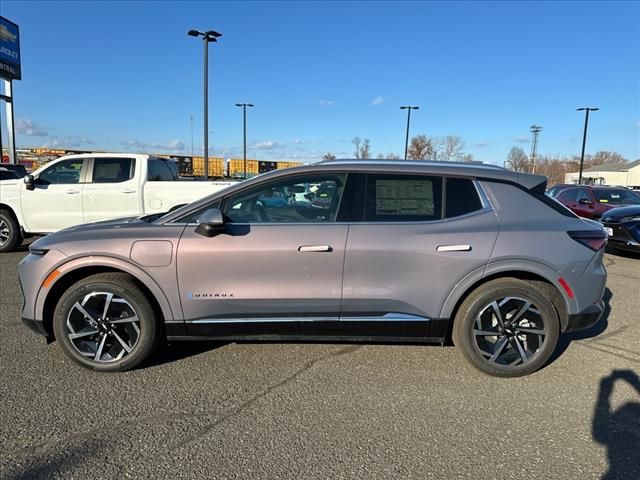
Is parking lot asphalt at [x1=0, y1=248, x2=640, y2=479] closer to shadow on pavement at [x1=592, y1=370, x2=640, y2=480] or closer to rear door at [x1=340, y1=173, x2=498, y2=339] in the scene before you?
shadow on pavement at [x1=592, y1=370, x2=640, y2=480]

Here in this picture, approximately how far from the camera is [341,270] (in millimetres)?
3410

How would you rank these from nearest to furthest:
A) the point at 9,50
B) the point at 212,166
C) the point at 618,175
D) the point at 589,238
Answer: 1. the point at 589,238
2. the point at 9,50
3. the point at 212,166
4. the point at 618,175

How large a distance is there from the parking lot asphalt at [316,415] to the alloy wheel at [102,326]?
0.19 metres

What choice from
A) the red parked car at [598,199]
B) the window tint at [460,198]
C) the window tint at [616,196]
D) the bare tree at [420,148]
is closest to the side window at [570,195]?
the red parked car at [598,199]

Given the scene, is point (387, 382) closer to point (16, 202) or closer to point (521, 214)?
point (521, 214)

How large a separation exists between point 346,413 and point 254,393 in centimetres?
72

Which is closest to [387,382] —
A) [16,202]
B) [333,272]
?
[333,272]

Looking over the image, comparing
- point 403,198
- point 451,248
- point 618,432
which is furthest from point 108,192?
point 618,432

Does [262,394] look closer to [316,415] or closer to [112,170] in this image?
[316,415]

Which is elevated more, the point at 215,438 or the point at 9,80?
the point at 9,80

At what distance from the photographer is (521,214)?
351 cm

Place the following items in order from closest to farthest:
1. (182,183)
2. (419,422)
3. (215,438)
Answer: (215,438)
(419,422)
(182,183)

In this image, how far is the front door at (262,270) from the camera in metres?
3.39

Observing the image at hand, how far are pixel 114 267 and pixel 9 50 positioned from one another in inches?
1238
